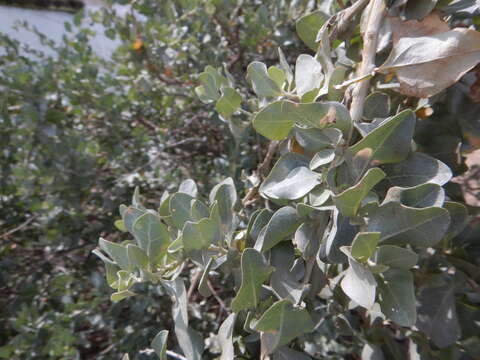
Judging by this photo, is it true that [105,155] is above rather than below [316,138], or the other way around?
above

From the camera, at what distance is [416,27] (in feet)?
1.65

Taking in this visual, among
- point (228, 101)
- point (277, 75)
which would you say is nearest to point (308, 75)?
point (277, 75)

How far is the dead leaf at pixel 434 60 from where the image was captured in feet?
1.38

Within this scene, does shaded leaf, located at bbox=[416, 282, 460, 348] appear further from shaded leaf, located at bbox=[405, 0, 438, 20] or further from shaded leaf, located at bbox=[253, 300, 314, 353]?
shaded leaf, located at bbox=[405, 0, 438, 20]

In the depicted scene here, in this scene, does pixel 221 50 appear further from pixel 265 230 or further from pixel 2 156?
pixel 265 230

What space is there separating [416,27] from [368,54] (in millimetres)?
96

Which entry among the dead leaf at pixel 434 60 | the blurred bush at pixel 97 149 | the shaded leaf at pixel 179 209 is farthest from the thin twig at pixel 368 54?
the blurred bush at pixel 97 149

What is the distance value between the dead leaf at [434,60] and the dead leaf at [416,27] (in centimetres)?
6

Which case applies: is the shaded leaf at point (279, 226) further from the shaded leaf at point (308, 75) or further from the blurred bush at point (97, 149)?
the blurred bush at point (97, 149)

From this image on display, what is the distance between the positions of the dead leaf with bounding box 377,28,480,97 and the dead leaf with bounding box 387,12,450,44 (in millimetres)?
63

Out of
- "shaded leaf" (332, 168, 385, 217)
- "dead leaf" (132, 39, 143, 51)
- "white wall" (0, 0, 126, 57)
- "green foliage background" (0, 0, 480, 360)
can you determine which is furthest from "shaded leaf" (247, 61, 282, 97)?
"white wall" (0, 0, 126, 57)

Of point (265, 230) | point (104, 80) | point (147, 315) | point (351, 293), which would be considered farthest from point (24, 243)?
point (351, 293)

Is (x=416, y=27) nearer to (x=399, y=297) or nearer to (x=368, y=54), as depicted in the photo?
(x=368, y=54)

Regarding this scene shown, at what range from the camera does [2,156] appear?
1.29 meters
